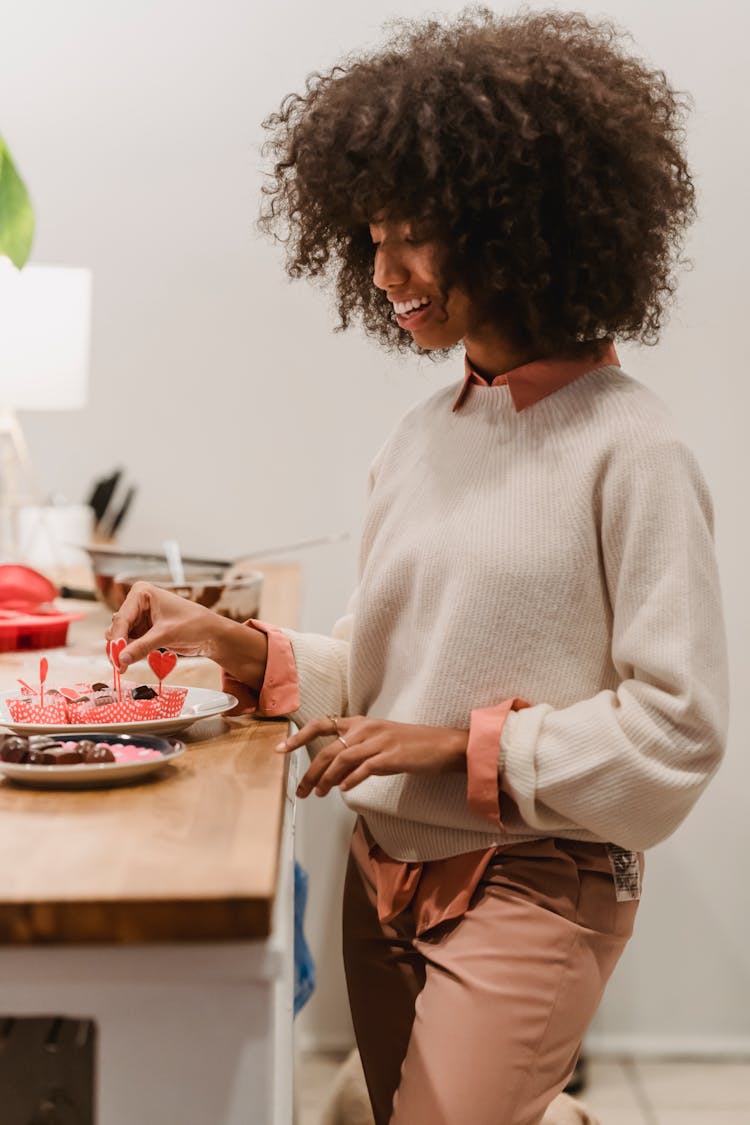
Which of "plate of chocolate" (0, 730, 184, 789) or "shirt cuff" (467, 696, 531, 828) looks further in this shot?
"shirt cuff" (467, 696, 531, 828)

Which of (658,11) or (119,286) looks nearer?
(658,11)

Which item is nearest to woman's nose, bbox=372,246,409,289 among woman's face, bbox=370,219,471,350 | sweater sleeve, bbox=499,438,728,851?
woman's face, bbox=370,219,471,350

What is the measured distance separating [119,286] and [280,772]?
176 cm

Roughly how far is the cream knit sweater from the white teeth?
103mm

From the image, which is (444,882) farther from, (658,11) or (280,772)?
(658,11)

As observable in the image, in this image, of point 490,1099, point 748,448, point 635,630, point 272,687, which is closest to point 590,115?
point 635,630

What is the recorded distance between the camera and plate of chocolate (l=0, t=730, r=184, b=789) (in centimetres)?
87

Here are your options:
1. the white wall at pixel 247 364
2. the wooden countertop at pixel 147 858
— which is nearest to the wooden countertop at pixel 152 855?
the wooden countertop at pixel 147 858

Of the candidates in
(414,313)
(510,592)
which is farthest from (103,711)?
(414,313)

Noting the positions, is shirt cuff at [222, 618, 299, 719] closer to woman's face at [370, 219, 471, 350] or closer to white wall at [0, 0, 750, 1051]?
woman's face at [370, 219, 471, 350]

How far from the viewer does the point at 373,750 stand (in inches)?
38.8

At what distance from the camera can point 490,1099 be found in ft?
3.33

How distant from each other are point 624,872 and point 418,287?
1.88 feet

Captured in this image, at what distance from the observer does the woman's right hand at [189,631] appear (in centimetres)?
113
